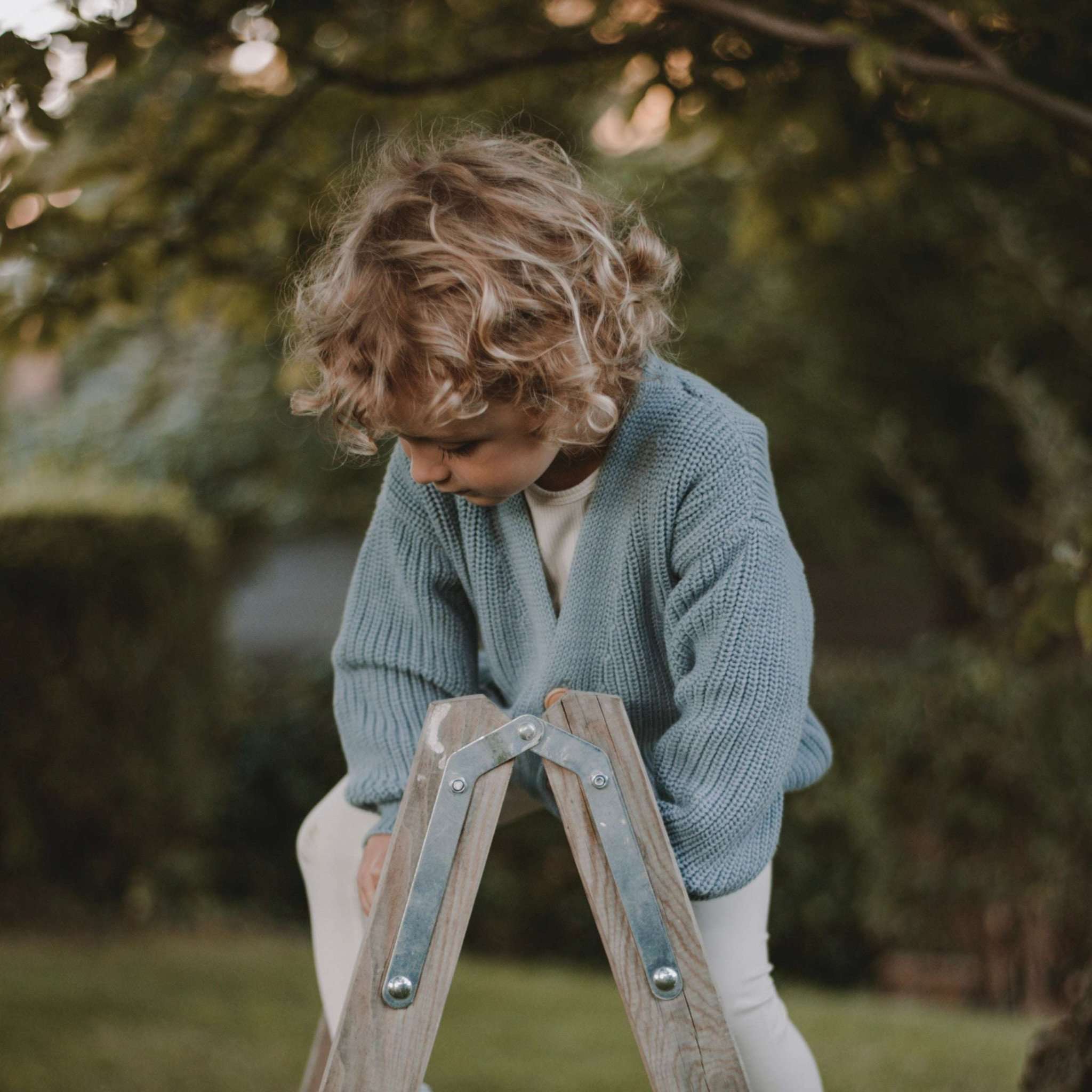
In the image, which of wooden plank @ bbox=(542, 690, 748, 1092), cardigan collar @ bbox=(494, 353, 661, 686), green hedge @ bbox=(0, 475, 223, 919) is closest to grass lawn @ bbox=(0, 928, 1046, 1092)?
green hedge @ bbox=(0, 475, 223, 919)

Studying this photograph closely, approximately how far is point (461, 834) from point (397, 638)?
57cm

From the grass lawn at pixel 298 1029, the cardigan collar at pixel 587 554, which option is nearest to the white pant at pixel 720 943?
the cardigan collar at pixel 587 554

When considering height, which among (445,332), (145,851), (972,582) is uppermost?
(445,332)

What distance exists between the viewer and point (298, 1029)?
13.4 feet

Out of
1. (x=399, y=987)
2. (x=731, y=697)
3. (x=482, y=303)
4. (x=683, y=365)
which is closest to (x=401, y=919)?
(x=399, y=987)

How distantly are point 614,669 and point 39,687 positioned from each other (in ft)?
12.2

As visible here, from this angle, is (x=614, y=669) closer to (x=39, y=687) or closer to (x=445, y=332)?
(x=445, y=332)

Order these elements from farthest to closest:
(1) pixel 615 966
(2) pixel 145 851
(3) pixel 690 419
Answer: (2) pixel 145 851 < (3) pixel 690 419 < (1) pixel 615 966

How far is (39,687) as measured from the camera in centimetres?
493

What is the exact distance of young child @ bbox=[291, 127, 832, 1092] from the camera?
5.28 feet

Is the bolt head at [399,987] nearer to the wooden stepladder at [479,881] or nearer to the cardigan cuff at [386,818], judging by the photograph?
the wooden stepladder at [479,881]

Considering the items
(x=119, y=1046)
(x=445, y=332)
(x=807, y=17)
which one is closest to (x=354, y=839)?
(x=445, y=332)

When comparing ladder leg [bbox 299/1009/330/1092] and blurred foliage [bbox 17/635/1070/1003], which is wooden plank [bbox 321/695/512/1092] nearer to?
ladder leg [bbox 299/1009/330/1092]

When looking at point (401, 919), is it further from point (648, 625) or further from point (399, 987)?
point (648, 625)
